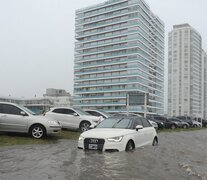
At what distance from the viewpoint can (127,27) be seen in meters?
124

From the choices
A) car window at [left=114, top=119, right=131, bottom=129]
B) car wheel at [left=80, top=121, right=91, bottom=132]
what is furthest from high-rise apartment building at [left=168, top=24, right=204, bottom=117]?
car window at [left=114, top=119, right=131, bottom=129]

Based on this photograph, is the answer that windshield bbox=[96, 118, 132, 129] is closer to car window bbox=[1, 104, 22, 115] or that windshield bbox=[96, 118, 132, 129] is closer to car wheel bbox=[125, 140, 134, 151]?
car wheel bbox=[125, 140, 134, 151]

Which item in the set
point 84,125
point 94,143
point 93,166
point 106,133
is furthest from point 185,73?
point 93,166

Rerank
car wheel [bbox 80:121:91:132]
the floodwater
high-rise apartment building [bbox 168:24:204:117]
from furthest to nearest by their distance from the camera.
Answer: high-rise apartment building [bbox 168:24:204:117] < car wheel [bbox 80:121:91:132] < the floodwater

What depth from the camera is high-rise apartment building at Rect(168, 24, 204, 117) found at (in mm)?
155375

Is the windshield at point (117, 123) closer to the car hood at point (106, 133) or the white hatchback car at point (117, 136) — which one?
the white hatchback car at point (117, 136)

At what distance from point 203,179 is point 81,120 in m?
12.3

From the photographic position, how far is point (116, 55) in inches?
4953

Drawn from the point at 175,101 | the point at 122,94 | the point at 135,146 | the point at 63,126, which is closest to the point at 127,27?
the point at 122,94

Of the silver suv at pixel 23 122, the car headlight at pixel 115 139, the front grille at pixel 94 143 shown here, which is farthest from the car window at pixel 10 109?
the car headlight at pixel 115 139

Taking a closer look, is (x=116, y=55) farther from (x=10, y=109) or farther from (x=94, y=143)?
(x=94, y=143)

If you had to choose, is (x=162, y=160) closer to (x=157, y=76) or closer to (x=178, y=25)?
(x=157, y=76)

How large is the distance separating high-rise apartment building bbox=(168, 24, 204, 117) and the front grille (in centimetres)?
14771

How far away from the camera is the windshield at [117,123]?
1150 cm
